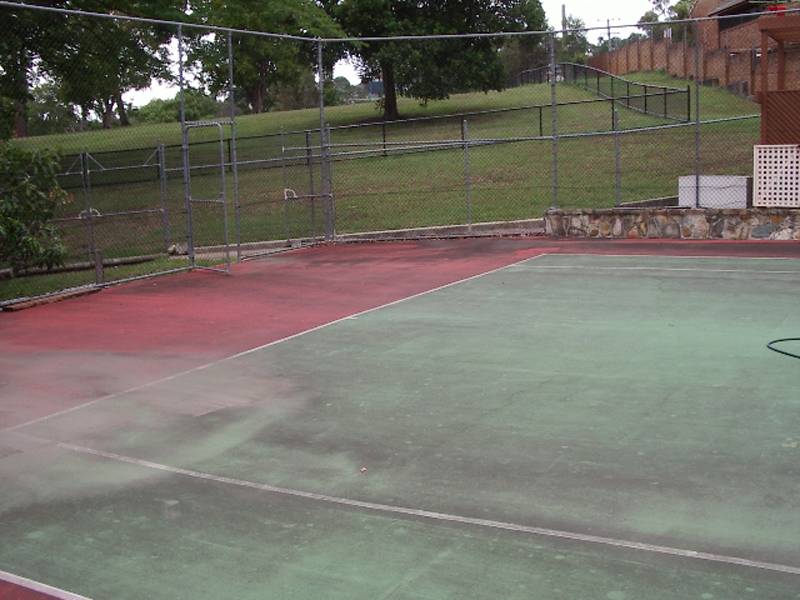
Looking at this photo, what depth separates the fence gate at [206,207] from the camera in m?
14.4

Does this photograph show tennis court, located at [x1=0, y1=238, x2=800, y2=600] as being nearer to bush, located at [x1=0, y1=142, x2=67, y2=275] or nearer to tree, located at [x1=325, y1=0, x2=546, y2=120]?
bush, located at [x1=0, y1=142, x2=67, y2=275]

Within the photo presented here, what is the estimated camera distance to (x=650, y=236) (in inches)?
646

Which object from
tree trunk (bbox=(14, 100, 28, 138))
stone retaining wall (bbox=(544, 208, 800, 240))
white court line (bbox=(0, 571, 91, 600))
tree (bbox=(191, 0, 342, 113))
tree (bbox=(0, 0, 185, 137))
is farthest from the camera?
tree (bbox=(191, 0, 342, 113))

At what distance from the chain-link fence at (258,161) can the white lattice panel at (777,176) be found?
0.86m

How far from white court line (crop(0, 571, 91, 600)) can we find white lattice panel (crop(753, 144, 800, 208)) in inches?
568

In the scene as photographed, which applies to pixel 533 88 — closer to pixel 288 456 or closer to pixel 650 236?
pixel 650 236

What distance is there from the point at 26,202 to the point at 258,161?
5.21 meters

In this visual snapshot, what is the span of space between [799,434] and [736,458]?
64 centimetres

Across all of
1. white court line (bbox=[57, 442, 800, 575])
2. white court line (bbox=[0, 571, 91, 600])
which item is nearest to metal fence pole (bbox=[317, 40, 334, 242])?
white court line (bbox=[57, 442, 800, 575])

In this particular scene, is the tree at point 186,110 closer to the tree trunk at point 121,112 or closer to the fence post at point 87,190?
the tree trunk at point 121,112

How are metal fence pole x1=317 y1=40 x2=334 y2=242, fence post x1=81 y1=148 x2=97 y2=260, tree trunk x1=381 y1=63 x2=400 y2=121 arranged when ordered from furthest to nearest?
tree trunk x1=381 y1=63 x2=400 y2=121, metal fence pole x1=317 y1=40 x2=334 y2=242, fence post x1=81 y1=148 x2=97 y2=260

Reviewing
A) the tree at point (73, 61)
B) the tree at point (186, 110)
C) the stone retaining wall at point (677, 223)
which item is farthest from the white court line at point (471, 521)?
the stone retaining wall at point (677, 223)

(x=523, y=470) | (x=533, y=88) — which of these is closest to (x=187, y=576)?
(x=523, y=470)

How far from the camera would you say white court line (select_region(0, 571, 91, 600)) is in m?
4.06
